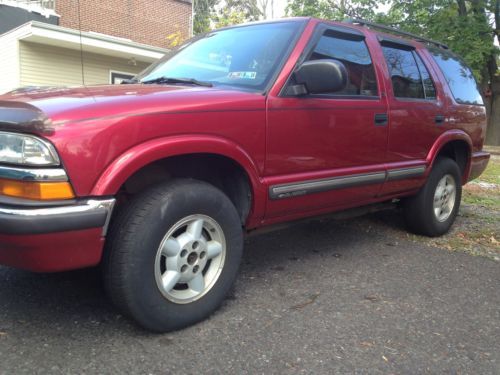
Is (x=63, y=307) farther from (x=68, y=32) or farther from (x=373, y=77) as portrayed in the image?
(x=68, y=32)

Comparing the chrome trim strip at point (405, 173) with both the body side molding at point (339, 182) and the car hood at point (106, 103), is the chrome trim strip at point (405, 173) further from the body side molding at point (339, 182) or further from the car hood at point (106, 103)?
the car hood at point (106, 103)

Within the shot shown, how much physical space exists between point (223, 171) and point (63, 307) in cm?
124

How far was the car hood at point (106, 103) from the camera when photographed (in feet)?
7.33

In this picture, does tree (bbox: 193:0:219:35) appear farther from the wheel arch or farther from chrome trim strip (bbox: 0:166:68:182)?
chrome trim strip (bbox: 0:166:68:182)

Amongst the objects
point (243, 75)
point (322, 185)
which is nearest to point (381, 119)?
point (322, 185)

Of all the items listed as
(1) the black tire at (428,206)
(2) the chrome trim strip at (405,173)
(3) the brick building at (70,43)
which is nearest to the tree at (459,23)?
(3) the brick building at (70,43)

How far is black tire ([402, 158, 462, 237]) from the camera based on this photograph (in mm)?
4727

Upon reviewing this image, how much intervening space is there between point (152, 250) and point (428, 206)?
3.15m

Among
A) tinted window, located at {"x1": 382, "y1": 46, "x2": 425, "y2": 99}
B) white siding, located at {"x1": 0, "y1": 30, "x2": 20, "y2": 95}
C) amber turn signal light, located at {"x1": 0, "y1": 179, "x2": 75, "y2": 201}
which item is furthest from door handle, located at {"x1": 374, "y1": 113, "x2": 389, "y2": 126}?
white siding, located at {"x1": 0, "y1": 30, "x2": 20, "y2": 95}

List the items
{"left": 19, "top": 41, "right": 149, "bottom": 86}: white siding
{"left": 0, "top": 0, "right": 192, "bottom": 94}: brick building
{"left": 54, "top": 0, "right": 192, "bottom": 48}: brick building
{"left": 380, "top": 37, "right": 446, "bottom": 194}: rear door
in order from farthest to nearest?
{"left": 54, "top": 0, "right": 192, "bottom": 48}: brick building, {"left": 19, "top": 41, "right": 149, "bottom": 86}: white siding, {"left": 0, "top": 0, "right": 192, "bottom": 94}: brick building, {"left": 380, "top": 37, "right": 446, "bottom": 194}: rear door

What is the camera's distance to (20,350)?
241 cm

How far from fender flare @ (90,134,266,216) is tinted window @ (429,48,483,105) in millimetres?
2909

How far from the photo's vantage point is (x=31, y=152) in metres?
2.19

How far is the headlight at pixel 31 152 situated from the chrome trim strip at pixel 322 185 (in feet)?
4.45
